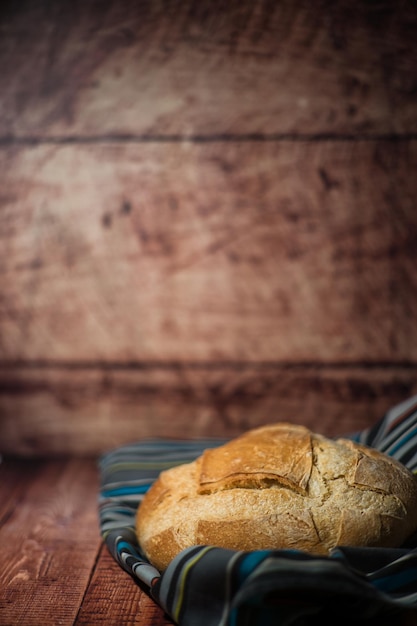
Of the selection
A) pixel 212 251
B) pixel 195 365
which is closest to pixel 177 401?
pixel 195 365

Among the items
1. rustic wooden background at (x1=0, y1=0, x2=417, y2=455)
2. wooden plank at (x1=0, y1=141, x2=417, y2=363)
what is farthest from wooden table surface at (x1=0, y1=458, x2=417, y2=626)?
wooden plank at (x1=0, y1=141, x2=417, y2=363)

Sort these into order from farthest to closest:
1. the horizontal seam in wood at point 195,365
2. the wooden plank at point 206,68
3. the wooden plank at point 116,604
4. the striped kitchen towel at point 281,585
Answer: the horizontal seam in wood at point 195,365 → the wooden plank at point 206,68 → the wooden plank at point 116,604 → the striped kitchen towel at point 281,585

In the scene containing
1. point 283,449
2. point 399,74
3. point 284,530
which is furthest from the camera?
point 399,74

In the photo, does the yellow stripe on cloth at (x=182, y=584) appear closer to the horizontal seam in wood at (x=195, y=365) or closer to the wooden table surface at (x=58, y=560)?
the wooden table surface at (x=58, y=560)

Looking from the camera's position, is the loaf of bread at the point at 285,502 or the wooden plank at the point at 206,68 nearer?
the loaf of bread at the point at 285,502

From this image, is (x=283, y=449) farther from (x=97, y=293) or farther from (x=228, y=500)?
(x=97, y=293)

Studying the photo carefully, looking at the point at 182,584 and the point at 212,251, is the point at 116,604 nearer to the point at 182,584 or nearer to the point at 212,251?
the point at 182,584

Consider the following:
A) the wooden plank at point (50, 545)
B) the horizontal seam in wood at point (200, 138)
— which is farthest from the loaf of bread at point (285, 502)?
the horizontal seam in wood at point (200, 138)

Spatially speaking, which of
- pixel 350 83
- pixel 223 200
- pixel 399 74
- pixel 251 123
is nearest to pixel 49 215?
pixel 223 200
